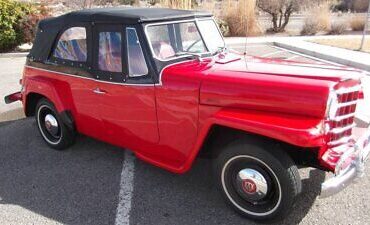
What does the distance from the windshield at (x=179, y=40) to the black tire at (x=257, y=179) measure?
1.14 m

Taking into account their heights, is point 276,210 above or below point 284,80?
below

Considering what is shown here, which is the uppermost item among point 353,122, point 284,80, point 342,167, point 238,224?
point 284,80

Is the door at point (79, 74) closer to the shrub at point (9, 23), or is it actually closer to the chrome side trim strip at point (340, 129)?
the chrome side trim strip at point (340, 129)

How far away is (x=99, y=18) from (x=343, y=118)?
2.51m

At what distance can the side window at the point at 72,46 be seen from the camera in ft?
13.7

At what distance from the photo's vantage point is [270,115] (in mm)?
2975

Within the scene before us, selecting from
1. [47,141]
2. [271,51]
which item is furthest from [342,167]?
[271,51]

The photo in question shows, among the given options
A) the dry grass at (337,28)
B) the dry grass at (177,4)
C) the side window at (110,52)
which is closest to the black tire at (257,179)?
the side window at (110,52)

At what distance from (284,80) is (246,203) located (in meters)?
1.10

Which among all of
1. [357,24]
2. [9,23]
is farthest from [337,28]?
[9,23]

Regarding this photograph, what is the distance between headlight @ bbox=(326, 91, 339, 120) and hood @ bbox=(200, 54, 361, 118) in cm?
5

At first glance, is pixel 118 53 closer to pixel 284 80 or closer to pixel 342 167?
pixel 284 80

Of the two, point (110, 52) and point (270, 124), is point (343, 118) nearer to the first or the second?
point (270, 124)

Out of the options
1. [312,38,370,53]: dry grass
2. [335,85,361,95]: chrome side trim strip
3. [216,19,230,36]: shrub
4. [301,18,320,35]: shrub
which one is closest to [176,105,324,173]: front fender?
[335,85,361,95]: chrome side trim strip
